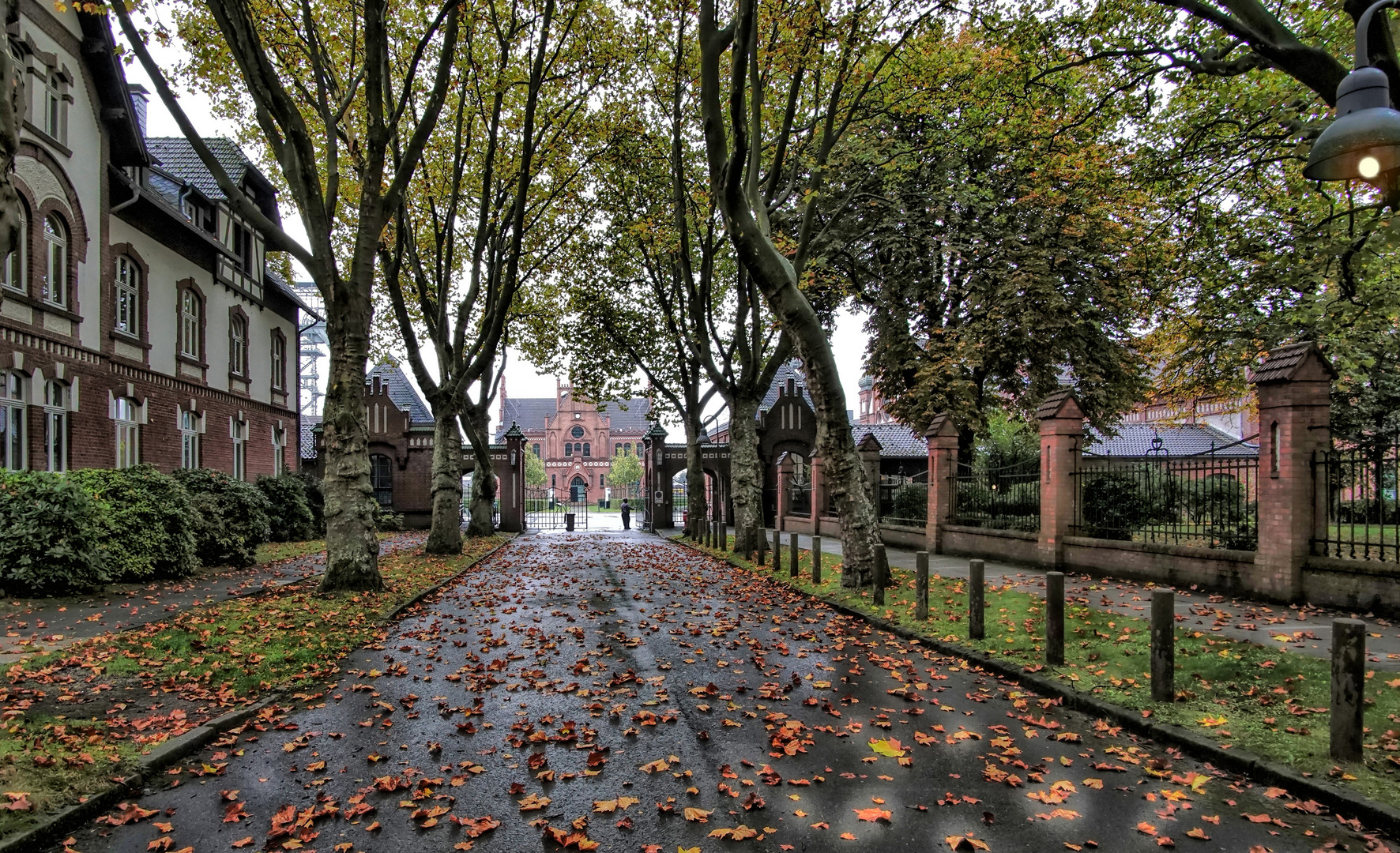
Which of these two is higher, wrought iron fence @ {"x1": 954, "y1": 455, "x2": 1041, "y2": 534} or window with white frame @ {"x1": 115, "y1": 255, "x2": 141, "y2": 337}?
window with white frame @ {"x1": 115, "y1": 255, "x2": 141, "y2": 337}

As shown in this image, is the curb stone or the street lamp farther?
the street lamp

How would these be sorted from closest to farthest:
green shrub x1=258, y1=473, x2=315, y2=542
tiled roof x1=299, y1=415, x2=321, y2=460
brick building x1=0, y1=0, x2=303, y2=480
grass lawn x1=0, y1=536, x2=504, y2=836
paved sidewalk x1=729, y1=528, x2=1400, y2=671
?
1. grass lawn x1=0, y1=536, x2=504, y2=836
2. paved sidewalk x1=729, y1=528, x2=1400, y2=671
3. brick building x1=0, y1=0, x2=303, y2=480
4. green shrub x1=258, y1=473, x2=315, y2=542
5. tiled roof x1=299, y1=415, x2=321, y2=460

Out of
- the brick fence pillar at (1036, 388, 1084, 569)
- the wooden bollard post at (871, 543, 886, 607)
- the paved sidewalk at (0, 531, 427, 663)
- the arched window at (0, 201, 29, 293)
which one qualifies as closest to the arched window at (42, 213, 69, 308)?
the arched window at (0, 201, 29, 293)

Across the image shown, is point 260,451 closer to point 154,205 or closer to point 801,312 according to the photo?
point 154,205

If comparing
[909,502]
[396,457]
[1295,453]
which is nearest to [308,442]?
[396,457]

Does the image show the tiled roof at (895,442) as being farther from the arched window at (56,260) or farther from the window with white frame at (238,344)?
the arched window at (56,260)

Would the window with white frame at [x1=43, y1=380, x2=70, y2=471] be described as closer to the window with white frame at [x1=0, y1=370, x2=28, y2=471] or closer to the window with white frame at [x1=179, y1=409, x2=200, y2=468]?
the window with white frame at [x1=0, y1=370, x2=28, y2=471]

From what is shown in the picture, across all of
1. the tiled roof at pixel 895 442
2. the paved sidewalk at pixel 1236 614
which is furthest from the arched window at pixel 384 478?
the paved sidewalk at pixel 1236 614

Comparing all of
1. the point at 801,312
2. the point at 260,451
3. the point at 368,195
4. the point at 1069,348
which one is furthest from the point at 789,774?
the point at 260,451

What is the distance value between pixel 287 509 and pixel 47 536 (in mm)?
12900

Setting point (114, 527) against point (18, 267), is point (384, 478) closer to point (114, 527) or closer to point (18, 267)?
point (18, 267)

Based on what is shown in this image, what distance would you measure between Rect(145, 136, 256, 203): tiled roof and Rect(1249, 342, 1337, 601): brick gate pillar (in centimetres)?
2498

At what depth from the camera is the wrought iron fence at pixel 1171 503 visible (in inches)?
461

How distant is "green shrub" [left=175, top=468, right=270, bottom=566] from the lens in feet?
50.2
